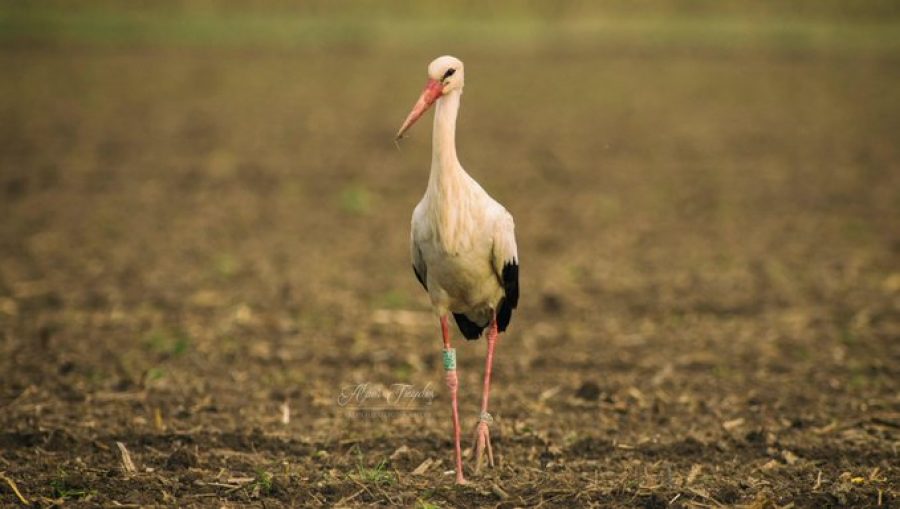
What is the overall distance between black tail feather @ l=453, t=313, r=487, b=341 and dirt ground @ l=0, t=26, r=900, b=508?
2.13 feet

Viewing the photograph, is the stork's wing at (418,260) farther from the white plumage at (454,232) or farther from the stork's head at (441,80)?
the stork's head at (441,80)

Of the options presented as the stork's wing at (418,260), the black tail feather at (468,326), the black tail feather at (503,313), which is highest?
the stork's wing at (418,260)

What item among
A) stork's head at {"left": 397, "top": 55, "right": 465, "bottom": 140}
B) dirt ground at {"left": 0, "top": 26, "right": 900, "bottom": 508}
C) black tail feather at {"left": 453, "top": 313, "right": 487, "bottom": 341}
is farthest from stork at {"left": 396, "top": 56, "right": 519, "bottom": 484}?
dirt ground at {"left": 0, "top": 26, "right": 900, "bottom": 508}

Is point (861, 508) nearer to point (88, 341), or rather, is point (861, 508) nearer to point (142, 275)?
point (88, 341)

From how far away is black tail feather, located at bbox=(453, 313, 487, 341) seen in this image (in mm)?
7023

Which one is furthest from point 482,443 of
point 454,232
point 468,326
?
point 454,232

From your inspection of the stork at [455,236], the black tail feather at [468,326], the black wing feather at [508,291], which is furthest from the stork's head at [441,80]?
the black tail feather at [468,326]

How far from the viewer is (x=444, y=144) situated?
5977mm

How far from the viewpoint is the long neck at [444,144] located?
5.98 m

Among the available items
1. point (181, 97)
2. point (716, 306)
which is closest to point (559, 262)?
point (716, 306)

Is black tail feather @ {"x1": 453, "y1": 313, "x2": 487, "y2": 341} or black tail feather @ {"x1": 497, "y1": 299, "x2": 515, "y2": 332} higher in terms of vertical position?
black tail feather @ {"x1": 497, "y1": 299, "x2": 515, "y2": 332}

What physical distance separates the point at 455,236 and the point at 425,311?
4403mm

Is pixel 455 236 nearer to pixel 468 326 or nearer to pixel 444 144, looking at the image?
pixel 444 144

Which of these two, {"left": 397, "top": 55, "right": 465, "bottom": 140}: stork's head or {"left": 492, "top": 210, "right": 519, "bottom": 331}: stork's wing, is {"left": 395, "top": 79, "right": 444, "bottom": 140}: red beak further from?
{"left": 492, "top": 210, "right": 519, "bottom": 331}: stork's wing
